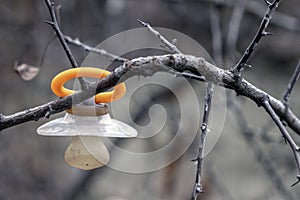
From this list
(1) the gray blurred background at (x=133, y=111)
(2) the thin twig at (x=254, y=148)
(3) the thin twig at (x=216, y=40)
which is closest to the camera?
(2) the thin twig at (x=254, y=148)

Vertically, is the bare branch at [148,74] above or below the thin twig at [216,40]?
below

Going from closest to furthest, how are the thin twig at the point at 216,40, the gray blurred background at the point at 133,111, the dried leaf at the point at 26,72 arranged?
the dried leaf at the point at 26,72 < the thin twig at the point at 216,40 < the gray blurred background at the point at 133,111

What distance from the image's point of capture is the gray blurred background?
178 cm

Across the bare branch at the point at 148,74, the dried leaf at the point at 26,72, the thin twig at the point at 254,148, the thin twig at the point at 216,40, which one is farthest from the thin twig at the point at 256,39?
the thin twig at the point at 216,40

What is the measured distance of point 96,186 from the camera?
2275 mm

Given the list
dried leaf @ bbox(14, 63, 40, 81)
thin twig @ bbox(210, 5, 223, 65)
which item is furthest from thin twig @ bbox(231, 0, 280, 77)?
thin twig @ bbox(210, 5, 223, 65)

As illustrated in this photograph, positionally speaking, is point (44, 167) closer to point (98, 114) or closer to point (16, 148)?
point (16, 148)

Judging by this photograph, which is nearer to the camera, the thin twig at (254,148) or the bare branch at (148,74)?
the bare branch at (148,74)

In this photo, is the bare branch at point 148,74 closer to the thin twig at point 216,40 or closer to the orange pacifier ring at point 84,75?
the orange pacifier ring at point 84,75

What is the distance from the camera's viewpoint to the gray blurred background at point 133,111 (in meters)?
1.78

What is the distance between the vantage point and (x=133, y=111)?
72.0 inches

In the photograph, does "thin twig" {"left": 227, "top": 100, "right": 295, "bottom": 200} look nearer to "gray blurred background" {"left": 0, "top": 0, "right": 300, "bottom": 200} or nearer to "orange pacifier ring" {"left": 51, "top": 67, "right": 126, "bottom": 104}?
"gray blurred background" {"left": 0, "top": 0, "right": 300, "bottom": 200}

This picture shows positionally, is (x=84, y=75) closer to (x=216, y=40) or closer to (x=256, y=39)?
(x=256, y=39)

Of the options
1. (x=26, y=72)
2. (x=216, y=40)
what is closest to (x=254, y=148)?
(x=216, y=40)
